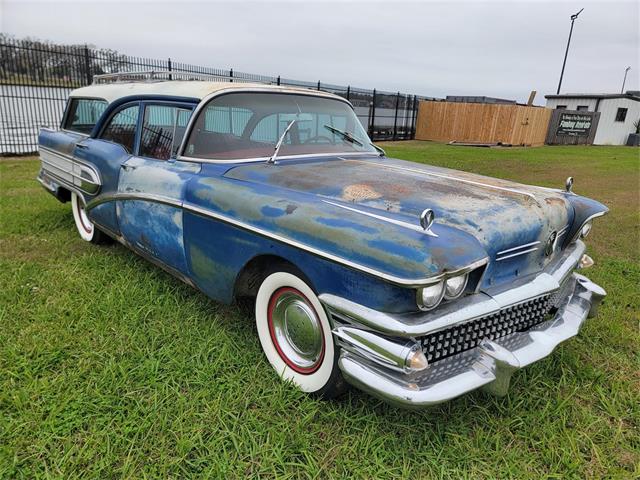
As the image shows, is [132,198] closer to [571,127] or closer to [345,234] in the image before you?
[345,234]

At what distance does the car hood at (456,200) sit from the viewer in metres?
2.15

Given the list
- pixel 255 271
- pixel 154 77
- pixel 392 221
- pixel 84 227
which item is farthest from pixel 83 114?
pixel 392 221

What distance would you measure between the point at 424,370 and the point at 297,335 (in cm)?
70

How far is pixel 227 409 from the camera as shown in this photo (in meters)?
2.24

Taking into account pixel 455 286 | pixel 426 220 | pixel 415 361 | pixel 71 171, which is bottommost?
pixel 415 361

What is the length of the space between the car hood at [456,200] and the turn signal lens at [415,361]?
57cm

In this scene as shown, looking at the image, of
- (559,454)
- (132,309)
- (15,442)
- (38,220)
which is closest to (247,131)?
(132,309)

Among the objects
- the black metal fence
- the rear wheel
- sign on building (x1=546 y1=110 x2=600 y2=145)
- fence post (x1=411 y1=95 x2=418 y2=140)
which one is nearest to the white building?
sign on building (x1=546 y1=110 x2=600 y2=145)

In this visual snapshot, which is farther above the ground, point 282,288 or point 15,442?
point 282,288

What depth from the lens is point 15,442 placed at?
1.98 m

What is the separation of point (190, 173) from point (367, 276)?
156 centimetres

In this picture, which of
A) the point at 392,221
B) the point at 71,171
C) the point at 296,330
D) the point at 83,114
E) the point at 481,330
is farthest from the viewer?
the point at 83,114

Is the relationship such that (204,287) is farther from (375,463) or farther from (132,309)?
(375,463)

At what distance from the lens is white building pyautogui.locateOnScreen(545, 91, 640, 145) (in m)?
26.2
